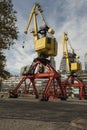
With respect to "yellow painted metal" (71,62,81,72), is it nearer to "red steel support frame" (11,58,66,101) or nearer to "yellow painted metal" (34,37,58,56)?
"red steel support frame" (11,58,66,101)

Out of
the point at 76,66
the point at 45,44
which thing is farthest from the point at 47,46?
the point at 76,66

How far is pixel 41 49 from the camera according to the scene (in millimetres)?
51344

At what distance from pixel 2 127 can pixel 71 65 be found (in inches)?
2428

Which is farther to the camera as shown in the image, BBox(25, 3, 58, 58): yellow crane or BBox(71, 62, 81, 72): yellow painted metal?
BBox(71, 62, 81, 72): yellow painted metal

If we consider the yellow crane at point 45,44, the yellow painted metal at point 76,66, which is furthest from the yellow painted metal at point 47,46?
the yellow painted metal at point 76,66

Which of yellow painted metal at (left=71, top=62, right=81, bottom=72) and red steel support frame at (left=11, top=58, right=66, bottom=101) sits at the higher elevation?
yellow painted metal at (left=71, top=62, right=81, bottom=72)

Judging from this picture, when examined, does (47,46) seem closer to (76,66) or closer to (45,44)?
(45,44)

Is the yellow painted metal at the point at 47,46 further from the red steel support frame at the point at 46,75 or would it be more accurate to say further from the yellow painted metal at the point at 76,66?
the yellow painted metal at the point at 76,66

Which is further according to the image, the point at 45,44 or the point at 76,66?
the point at 76,66

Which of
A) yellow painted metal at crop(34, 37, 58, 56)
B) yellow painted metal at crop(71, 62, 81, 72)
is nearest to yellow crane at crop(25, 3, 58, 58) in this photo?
yellow painted metal at crop(34, 37, 58, 56)

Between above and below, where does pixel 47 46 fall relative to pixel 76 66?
above

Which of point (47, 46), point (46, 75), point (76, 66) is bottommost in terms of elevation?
point (46, 75)

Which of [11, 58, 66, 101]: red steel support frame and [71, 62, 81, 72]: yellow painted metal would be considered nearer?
[11, 58, 66, 101]: red steel support frame

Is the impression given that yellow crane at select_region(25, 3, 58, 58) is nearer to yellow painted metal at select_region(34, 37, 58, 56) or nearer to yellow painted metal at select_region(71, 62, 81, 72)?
yellow painted metal at select_region(34, 37, 58, 56)
